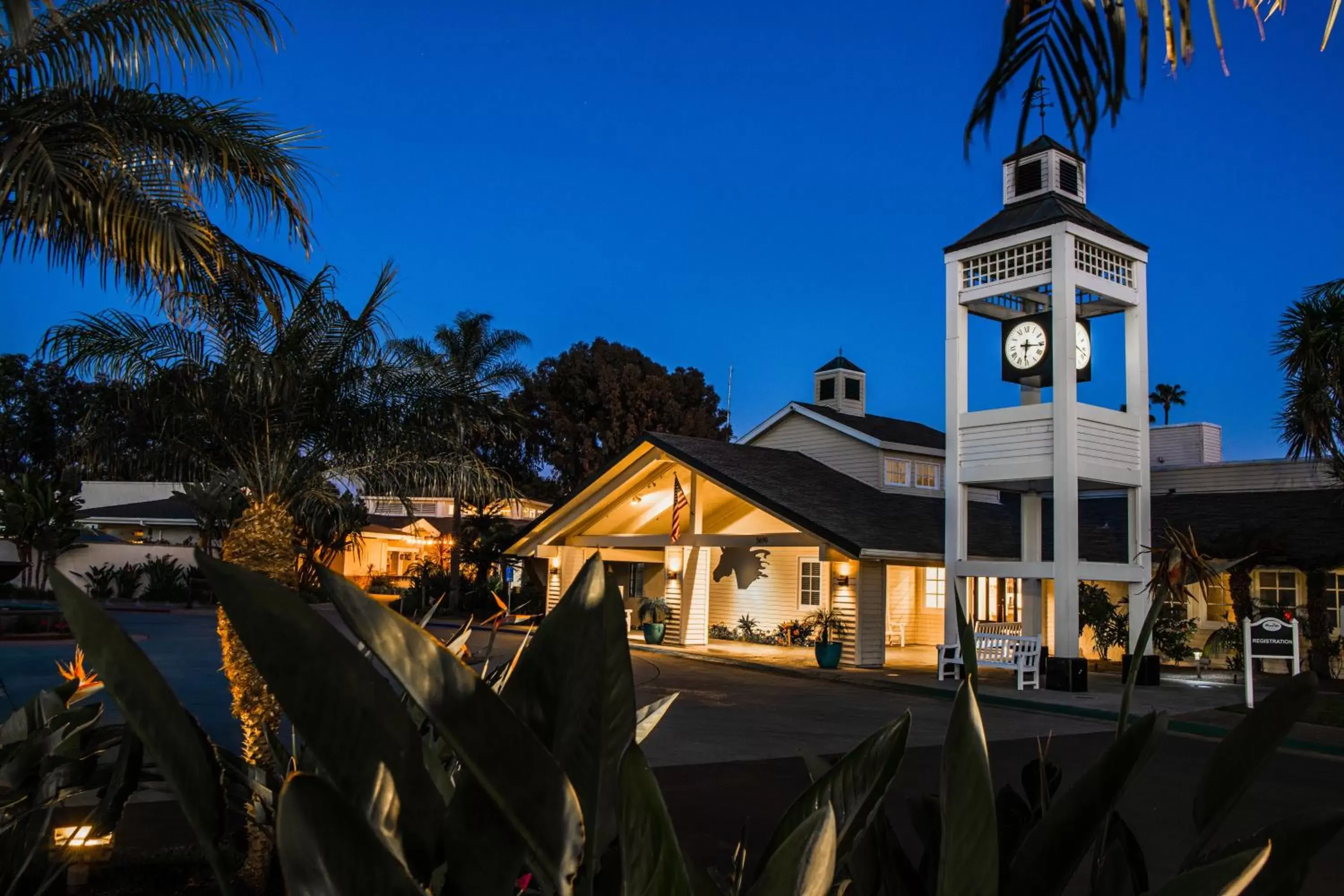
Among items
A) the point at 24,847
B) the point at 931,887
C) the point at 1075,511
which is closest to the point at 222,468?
the point at 24,847

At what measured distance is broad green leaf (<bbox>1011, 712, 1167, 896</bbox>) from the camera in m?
1.23

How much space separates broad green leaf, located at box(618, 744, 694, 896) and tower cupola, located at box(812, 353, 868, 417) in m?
29.0

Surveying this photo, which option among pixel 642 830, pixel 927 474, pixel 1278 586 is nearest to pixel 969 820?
pixel 642 830

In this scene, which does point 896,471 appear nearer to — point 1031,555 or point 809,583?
point 809,583

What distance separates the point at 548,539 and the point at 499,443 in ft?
43.5

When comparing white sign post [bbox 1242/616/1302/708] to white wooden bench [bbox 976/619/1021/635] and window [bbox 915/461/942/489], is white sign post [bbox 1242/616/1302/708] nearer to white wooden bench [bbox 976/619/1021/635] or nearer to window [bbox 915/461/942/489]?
white wooden bench [bbox 976/619/1021/635]

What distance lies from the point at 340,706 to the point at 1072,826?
799 mm

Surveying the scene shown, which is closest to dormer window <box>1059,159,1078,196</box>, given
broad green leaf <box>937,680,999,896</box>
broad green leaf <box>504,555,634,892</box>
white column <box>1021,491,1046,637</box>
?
white column <box>1021,491,1046,637</box>

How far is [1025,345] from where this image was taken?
743 inches

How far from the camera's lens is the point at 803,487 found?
2380cm

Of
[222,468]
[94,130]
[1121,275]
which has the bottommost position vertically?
[222,468]

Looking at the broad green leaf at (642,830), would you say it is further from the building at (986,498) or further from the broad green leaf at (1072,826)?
the building at (986,498)

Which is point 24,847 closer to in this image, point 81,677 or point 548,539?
point 81,677

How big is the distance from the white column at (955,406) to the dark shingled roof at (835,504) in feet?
4.82
